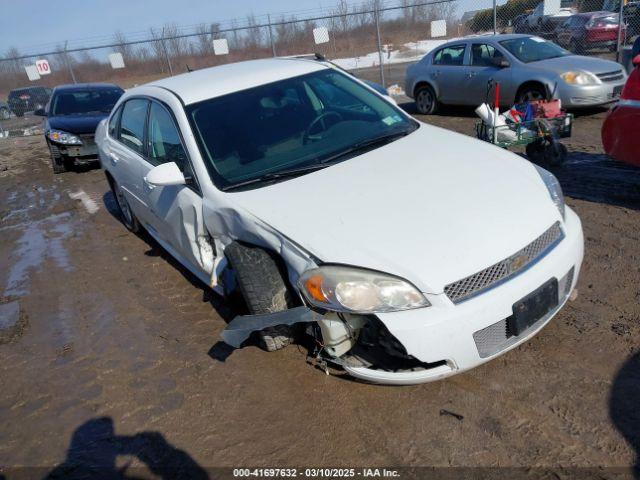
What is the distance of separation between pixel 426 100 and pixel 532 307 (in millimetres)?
8891

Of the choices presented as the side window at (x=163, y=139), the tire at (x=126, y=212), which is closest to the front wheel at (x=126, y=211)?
the tire at (x=126, y=212)

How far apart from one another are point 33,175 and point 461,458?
1026 centimetres

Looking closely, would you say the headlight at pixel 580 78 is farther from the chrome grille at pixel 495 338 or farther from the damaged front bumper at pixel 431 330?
the chrome grille at pixel 495 338

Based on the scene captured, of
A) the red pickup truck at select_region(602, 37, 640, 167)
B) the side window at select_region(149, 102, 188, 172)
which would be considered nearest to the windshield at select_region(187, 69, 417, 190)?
the side window at select_region(149, 102, 188, 172)

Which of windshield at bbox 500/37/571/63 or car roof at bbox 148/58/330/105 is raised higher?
car roof at bbox 148/58/330/105

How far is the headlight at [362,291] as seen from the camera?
2338 mm

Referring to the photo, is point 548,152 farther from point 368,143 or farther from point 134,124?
point 134,124

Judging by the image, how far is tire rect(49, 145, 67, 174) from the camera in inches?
362

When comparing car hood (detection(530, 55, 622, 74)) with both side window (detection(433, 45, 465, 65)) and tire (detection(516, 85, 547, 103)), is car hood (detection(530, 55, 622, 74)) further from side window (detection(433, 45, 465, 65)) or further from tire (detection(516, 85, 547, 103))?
side window (detection(433, 45, 465, 65))

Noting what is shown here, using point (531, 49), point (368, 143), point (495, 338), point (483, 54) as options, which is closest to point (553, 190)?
point (495, 338)

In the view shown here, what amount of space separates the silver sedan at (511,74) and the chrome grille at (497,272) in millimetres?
6255

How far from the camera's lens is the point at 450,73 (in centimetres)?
998

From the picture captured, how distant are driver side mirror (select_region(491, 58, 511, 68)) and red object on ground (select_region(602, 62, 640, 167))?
4.66 metres

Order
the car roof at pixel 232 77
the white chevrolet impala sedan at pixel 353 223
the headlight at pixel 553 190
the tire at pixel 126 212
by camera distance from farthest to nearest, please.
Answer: the tire at pixel 126 212, the car roof at pixel 232 77, the headlight at pixel 553 190, the white chevrolet impala sedan at pixel 353 223
